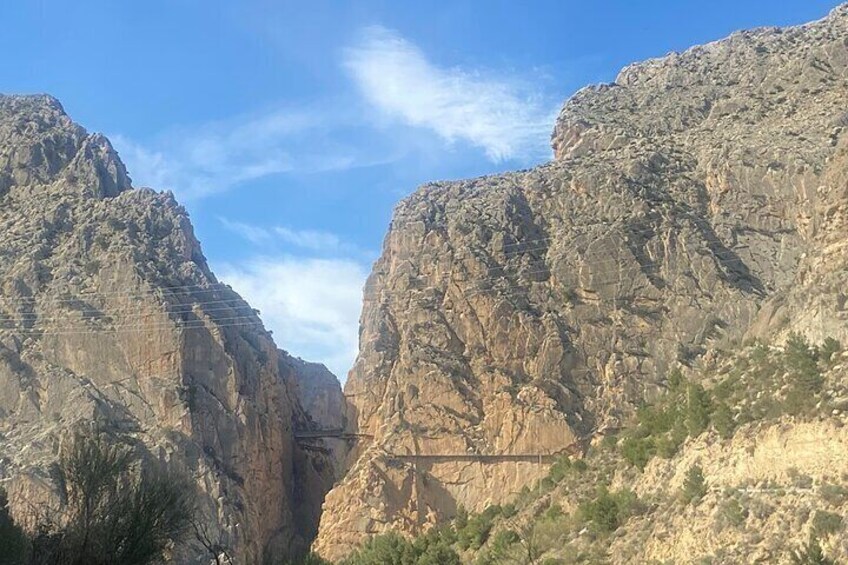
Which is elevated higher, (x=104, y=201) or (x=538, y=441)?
(x=104, y=201)

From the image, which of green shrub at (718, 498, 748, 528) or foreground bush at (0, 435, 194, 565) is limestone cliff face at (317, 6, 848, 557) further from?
foreground bush at (0, 435, 194, 565)

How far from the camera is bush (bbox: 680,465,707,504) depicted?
3266 centimetres

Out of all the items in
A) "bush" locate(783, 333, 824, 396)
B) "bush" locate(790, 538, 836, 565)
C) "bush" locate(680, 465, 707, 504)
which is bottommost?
"bush" locate(790, 538, 836, 565)

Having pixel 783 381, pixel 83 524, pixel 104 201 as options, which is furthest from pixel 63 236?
pixel 783 381

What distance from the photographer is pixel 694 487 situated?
3291 centimetres

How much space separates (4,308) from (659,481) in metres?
45.4

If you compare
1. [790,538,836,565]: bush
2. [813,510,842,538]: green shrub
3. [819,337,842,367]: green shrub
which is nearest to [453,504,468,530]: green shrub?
[819,337,842,367]: green shrub

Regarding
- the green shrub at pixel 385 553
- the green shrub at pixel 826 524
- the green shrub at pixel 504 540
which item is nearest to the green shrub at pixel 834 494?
the green shrub at pixel 826 524

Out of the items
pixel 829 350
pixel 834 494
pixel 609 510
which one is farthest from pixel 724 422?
pixel 834 494

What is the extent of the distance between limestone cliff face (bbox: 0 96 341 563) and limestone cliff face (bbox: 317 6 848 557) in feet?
23.4

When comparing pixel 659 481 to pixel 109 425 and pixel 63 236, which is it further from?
pixel 63 236

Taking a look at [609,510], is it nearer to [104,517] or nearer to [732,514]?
[732,514]

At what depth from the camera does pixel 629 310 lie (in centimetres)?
5525

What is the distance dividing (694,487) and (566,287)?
2480cm
